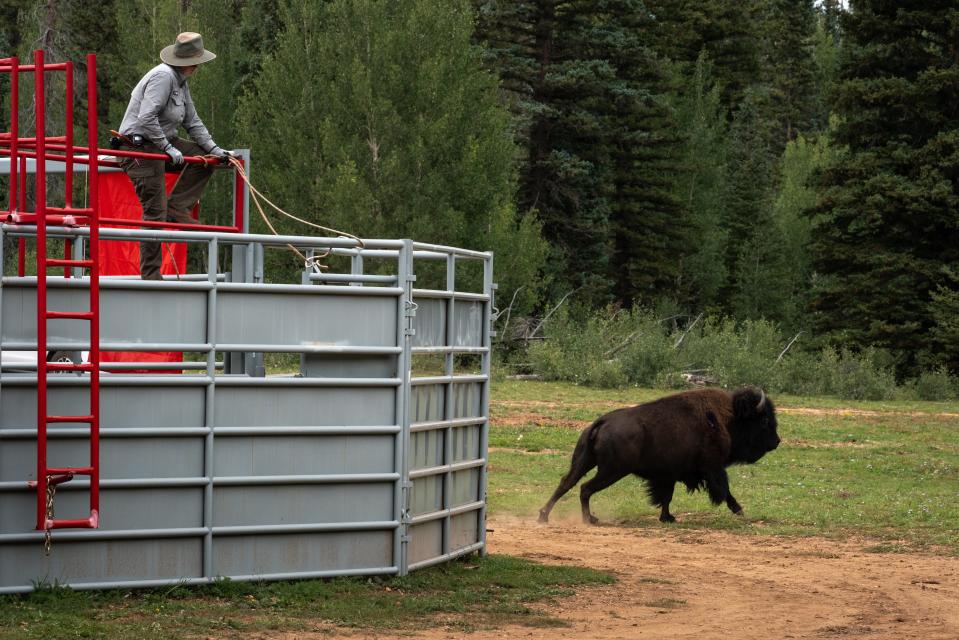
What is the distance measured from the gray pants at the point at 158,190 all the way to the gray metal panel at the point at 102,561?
203 centimetres

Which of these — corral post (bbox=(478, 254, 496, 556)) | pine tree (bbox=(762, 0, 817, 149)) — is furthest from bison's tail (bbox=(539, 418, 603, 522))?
pine tree (bbox=(762, 0, 817, 149))

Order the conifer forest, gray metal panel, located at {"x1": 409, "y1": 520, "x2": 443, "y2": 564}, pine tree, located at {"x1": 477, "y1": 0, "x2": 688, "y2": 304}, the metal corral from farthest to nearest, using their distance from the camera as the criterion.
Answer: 1. pine tree, located at {"x1": 477, "y1": 0, "x2": 688, "y2": 304}
2. the conifer forest
3. gray metal panel, located at {"x1": 409, "y1": 520, "x2": 443, "y2": 564}
4. the metal corral

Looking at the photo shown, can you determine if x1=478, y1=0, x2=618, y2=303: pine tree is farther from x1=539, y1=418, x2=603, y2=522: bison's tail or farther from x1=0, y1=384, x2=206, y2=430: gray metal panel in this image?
x1=0, y1=384, x2=206, y2=430: gray metal panel

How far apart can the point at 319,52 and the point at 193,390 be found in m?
31.1

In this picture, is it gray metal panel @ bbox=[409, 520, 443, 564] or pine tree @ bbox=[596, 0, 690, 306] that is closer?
gray metal panel @ bbox=[409, 520, 443, 564]

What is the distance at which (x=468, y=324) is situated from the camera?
11.5m

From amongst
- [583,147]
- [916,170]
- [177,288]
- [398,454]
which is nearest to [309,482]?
[398,454]

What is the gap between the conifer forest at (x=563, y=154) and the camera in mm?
37188

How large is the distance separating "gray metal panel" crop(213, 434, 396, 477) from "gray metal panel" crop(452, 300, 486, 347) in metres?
1.41

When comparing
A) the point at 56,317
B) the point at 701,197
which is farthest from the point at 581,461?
the point at 701,197

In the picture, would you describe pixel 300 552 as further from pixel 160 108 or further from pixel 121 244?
pixel 121 244

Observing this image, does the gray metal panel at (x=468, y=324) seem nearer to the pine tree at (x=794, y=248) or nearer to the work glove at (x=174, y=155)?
the work glove at (x=174, y=155)

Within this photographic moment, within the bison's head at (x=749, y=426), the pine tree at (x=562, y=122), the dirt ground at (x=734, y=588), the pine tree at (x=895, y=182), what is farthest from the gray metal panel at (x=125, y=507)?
the pine tree at (x=562, y=122)

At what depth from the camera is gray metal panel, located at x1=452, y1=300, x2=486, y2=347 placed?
11.2m
